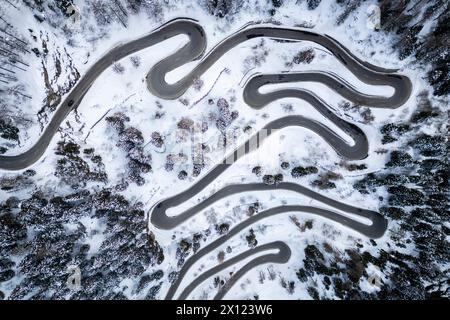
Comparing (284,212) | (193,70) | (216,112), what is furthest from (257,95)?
(284,212)

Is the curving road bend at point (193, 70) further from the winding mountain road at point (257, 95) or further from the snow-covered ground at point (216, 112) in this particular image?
the snow-covered ground at point (216, 112)

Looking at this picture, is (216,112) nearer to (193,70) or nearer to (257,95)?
(257,95)

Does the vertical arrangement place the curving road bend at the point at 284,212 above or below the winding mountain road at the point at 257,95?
below

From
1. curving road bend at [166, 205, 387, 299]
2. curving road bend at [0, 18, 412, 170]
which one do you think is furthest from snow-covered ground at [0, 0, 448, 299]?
curving road bend at [166, 205, 387, 299]

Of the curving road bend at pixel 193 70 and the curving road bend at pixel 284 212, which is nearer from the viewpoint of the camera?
the curving road bend at pixel 193 70

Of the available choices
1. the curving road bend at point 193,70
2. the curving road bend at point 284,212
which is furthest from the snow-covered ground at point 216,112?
the curving road bend at point 284,212

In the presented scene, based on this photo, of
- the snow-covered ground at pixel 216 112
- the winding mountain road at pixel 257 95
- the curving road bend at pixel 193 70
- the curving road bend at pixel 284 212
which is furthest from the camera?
the curving road bend at pixel 284 212
